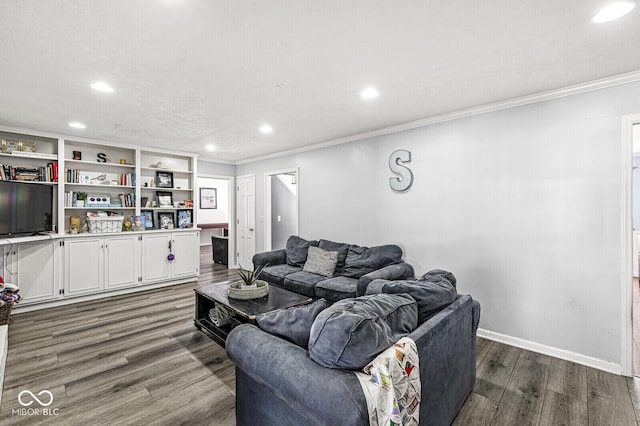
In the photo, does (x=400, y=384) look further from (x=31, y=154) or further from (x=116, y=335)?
(x=31, y=154)

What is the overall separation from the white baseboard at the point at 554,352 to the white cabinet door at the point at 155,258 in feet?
15.5

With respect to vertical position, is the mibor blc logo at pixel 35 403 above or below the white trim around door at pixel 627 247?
below

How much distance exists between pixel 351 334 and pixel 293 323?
416mm

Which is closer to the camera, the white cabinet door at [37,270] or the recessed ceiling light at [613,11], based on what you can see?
the recessed ceiling light at [613,11]

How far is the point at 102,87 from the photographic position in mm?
2617

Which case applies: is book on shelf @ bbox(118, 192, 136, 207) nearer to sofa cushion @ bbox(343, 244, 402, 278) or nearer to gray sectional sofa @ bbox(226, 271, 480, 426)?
sofa cushion @ bbox(343, 244, 402, 278)

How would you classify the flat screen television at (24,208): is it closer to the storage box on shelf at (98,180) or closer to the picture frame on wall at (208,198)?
the storage box on shelf at (98,180)

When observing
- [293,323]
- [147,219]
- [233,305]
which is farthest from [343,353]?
[147,219]

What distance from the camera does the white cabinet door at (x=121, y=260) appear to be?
4480 mm

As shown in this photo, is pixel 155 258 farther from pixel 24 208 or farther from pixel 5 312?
pixel 5 312

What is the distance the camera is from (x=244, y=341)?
1.50 meters

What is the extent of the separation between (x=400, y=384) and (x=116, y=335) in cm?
320

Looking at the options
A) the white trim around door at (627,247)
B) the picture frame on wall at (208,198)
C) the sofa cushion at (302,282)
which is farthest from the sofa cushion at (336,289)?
the picture frame on wall at (208,198)

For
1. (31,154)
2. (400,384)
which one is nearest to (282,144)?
(31,154)
